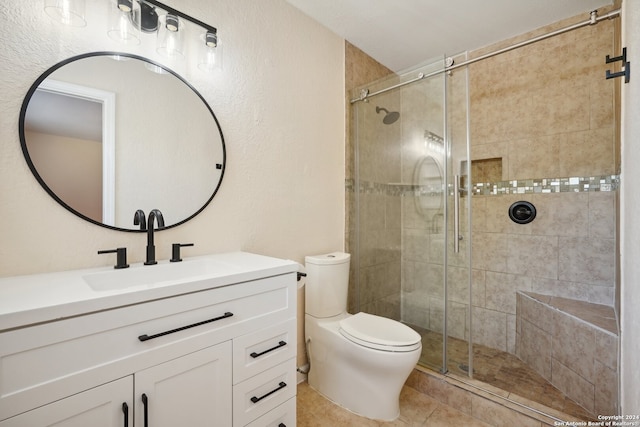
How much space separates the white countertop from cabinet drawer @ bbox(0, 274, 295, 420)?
28 mm

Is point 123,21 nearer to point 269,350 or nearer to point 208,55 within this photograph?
point 208,55

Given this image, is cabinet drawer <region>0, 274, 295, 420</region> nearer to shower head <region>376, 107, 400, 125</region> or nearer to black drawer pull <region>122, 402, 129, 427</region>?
black drawer pull <region>122, 402, 129, 427</region>

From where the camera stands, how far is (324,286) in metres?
1.89

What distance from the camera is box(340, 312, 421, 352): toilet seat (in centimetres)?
151

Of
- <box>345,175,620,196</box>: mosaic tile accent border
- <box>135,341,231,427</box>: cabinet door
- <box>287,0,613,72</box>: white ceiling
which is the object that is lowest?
<box>135,341,231,427</box>: cabinet door

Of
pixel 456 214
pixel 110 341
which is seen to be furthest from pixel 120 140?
pixel 456 214

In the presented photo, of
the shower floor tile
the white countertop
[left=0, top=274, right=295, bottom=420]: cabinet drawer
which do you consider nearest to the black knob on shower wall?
the shower floor tile

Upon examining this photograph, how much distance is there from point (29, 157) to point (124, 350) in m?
0.84

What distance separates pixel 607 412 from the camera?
1.54 m

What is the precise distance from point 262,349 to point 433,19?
2.42 meters

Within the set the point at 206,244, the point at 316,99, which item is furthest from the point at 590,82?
the point at 206,244

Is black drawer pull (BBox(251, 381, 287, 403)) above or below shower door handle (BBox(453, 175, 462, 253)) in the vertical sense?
below

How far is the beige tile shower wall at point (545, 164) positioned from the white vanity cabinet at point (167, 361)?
1.98m

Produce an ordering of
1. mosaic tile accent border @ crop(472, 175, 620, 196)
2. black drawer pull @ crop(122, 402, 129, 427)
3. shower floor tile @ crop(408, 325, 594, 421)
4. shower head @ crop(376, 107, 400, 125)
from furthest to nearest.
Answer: shower head @ crop(376, 107, 400, 125) < mosaic tile accent border @ crop(472, 175, 620, 196) < shower floor tile @ crop(408, 325, 594, 421) < black drawer pull @ crop(122, 402, 129, 427)
